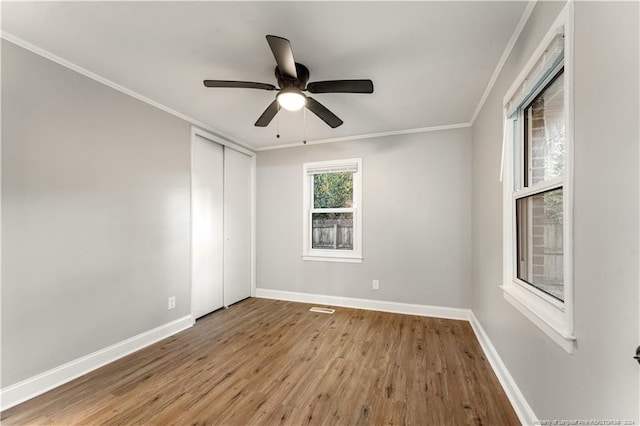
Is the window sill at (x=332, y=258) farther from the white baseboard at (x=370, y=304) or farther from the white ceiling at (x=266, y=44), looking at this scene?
the white ceiling at (x=266, y=44)

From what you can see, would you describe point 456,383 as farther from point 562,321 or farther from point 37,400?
point 37,400

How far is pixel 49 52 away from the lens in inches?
82.7

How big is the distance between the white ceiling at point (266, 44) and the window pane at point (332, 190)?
147 cm

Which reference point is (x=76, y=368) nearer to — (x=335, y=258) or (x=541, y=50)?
(x=335, y=258)

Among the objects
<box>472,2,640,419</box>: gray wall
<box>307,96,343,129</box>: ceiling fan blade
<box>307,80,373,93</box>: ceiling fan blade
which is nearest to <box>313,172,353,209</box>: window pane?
<box>307,96,343,129</box>: ceiling fan blade

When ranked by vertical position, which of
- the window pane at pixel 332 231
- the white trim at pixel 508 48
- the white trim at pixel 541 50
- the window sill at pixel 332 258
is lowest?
the window sill at pixel 332 258

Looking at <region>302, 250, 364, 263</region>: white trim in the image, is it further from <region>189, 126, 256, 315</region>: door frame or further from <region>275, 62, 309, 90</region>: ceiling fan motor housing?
<region>275, 62, 309, 90</region>: ceiling fan motor housing

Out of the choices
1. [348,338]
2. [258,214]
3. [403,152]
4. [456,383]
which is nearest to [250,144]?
[258,214]

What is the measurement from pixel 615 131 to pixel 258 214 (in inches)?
168

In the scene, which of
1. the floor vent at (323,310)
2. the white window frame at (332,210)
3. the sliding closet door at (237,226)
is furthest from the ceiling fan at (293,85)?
the floor vent at (323,310)

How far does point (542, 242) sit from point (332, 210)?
286cm

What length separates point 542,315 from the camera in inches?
58.8

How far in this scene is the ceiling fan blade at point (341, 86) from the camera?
1.93m

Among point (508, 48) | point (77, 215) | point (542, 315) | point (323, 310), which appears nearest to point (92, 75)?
point (77, 215)
